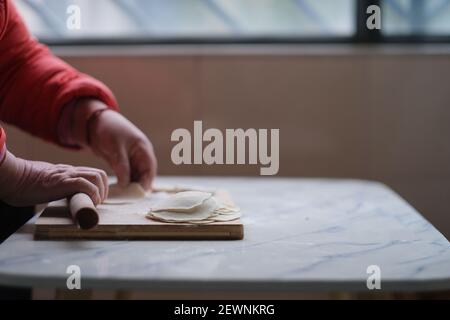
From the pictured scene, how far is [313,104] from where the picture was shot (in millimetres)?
1487

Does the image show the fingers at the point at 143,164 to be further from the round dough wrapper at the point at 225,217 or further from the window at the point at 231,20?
the window at the point at 231,20

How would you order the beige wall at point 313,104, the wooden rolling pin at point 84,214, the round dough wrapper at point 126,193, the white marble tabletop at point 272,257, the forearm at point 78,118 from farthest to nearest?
the beige wall at point 313,104
the forearm at point 78,118
the round dough wrapper at point 126,193
the wooden rolling pin at point 84,214
the white marble tabletop at point 272,257

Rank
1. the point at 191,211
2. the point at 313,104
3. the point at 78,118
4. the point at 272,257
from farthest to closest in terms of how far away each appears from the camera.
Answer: the point at 313,104 < the point at 78,118 < the point at 191,211 < the point at 272,257

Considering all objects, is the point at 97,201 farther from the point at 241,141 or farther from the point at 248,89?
the point at 248,89

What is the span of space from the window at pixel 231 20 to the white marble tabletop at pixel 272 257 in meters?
0.81

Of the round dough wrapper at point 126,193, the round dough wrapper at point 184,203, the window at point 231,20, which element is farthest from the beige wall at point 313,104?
the round dough wrapper at point 184,203

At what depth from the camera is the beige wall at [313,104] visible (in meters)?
1.48

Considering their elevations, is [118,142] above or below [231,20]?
below

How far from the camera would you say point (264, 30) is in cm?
158

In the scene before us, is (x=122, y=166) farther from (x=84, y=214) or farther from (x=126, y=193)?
(x=84, y=214)

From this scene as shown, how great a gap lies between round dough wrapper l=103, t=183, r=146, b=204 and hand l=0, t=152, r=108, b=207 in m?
0.08

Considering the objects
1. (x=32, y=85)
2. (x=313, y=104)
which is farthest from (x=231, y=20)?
(x=32, y=85)

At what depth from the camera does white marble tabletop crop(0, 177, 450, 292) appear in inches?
21.2

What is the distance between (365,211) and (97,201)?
340mm
